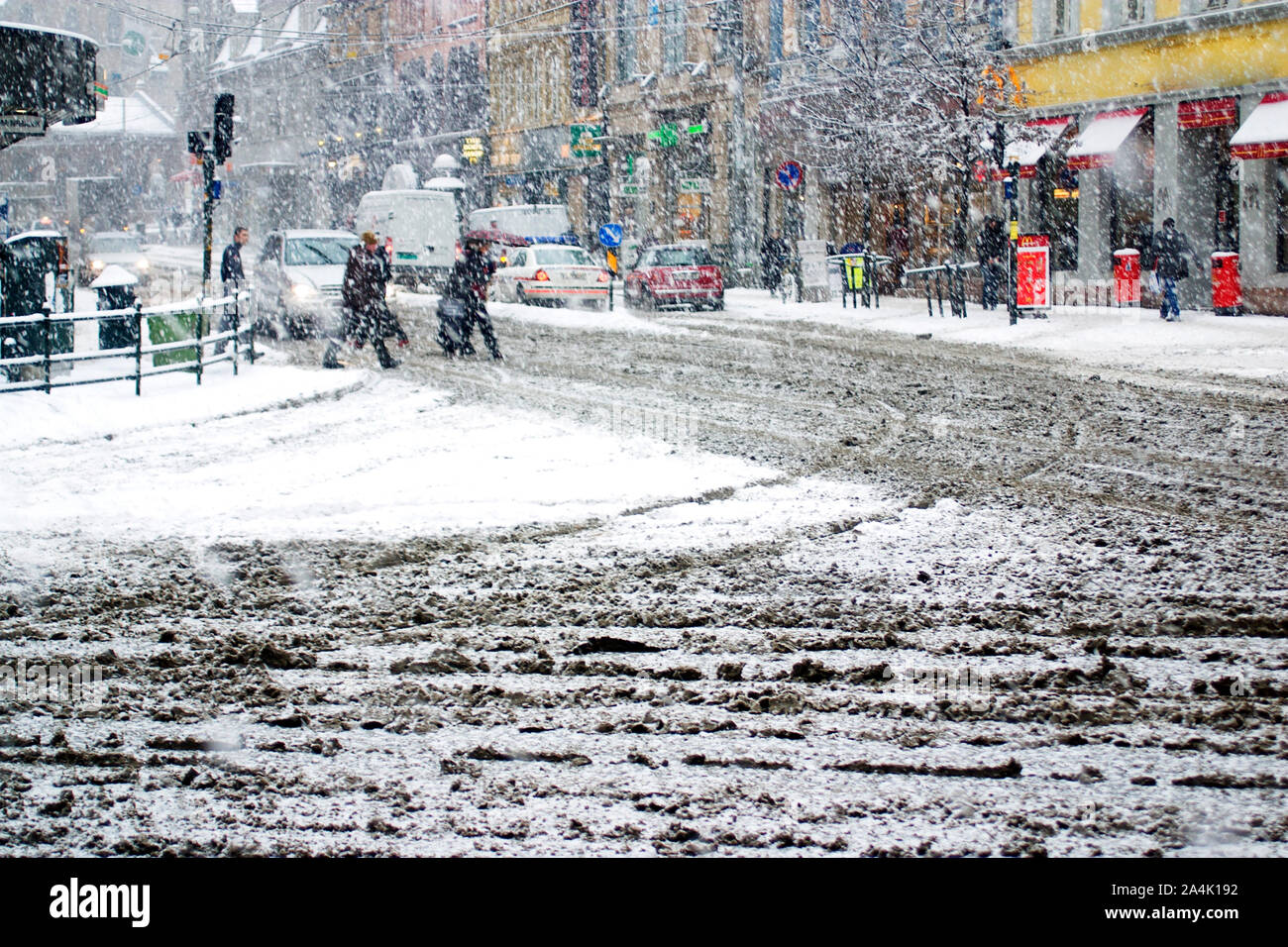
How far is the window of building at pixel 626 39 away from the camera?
49.6 metres

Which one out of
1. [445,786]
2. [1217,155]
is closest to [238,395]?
[445,786]

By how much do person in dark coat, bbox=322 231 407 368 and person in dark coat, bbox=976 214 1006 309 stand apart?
13362mm

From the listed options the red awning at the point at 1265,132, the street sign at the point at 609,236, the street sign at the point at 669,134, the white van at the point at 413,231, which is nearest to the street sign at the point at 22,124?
the street sign at the point at 609,236

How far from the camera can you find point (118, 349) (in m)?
15.8

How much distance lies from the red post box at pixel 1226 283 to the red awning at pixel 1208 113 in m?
3.17

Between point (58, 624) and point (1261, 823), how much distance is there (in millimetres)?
4986

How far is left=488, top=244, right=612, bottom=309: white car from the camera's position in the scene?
3178cm

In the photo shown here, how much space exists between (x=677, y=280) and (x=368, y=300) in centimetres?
1437

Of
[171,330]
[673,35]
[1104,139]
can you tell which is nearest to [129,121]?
[673,35]

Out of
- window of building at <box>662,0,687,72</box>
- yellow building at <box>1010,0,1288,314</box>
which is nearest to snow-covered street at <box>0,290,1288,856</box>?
yellow building at <box>1010,0,1288,314</box>
